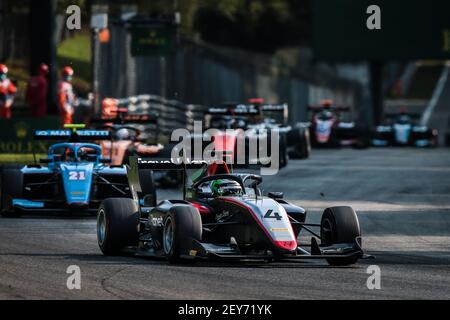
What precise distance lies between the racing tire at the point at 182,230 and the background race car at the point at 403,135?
2989 cm

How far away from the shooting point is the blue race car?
2022 centimetres

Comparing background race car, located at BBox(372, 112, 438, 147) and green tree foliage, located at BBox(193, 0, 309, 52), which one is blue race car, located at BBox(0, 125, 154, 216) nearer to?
background race car, located at BBox(372, 112, 438, 147)

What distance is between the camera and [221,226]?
592 inches

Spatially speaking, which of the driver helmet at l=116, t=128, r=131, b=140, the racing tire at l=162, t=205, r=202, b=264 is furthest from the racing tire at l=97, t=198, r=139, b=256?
the driver helmet at l=116, t=128, r=131, b=140

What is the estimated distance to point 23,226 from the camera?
19.0 metres

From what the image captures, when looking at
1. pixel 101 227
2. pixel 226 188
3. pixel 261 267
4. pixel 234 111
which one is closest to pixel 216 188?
pixel 226 188

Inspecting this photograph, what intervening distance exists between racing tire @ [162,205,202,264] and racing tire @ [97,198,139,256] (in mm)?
1066

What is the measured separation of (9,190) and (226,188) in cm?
549

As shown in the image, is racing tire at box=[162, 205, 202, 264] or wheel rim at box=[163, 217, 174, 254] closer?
racing tire at box=[162, 205, 202, 264]

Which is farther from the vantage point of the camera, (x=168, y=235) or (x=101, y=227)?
(x=101, y=227)

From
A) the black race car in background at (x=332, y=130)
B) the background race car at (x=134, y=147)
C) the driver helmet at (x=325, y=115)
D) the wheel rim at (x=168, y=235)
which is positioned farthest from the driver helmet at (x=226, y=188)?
the driver helmet at (x=325, y=115)

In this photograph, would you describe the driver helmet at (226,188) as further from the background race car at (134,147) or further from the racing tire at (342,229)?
the background race car at (134,147)

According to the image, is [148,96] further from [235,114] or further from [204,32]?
[204,32]

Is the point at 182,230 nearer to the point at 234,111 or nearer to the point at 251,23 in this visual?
the point at 234,111
